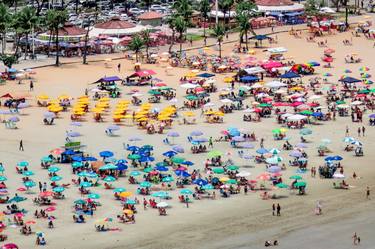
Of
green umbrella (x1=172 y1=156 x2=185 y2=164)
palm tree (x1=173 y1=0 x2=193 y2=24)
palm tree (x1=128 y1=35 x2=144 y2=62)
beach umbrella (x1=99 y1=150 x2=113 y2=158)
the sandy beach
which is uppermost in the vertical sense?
palm tree (x1=173 y1=0 x2=193 y2=24)

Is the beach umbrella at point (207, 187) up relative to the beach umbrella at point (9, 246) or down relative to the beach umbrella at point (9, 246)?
down

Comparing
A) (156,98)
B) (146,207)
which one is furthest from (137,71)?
(146,207)

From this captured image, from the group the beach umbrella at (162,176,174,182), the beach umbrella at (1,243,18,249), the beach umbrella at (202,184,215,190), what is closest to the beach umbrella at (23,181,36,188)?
the beach umbrella at (162,176,174,182)

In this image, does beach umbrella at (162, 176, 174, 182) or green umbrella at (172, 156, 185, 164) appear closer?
beach umbrella at (162, 176, 174, 182)

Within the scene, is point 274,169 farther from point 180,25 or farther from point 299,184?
point 180,25

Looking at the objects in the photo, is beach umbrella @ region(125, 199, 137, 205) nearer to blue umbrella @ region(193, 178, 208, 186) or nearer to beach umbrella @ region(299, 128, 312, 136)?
blue umbrella @ region(193, 178, 208, 186)

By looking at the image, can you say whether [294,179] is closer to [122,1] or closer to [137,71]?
[137,71]

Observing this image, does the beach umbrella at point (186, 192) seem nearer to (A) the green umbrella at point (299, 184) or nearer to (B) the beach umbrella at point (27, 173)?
(A) the green umbrella at point (299, 184)

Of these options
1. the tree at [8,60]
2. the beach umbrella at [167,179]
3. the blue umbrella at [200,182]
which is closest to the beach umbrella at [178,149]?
the beach umbrella at [167,179]
